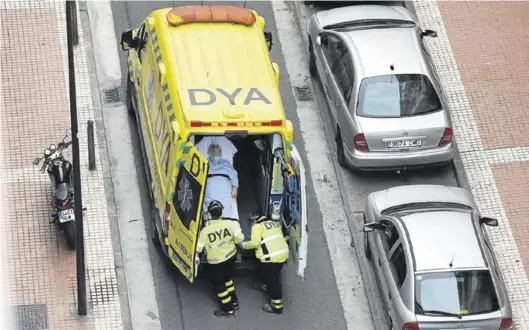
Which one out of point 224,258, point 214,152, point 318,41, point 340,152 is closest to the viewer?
point 224,258

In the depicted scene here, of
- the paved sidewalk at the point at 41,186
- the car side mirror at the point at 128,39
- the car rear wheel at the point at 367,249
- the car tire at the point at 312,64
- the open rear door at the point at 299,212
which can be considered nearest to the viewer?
the open rear door at the point at 299,212

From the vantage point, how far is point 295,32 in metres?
24.5

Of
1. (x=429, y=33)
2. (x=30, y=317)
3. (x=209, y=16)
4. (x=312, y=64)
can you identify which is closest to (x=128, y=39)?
(x=209, y=16)

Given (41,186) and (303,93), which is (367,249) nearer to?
(303,93)

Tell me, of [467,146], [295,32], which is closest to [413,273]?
[467,146]

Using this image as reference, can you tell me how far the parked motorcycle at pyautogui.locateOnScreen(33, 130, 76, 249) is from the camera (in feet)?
66.2

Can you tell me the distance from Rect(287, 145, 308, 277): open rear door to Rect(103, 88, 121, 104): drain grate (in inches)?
160

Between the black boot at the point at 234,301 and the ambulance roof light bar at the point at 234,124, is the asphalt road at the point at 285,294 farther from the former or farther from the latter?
the ambulance roof light bar at the point at 234,124

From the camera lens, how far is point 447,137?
21.9 m

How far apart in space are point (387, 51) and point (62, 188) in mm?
5321

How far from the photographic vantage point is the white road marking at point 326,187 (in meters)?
20.8

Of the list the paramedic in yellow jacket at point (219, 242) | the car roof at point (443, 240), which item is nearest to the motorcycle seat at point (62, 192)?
the paramedic in yellow jacket at point (219, 242)

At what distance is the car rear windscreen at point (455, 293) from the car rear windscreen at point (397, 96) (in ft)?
10.5

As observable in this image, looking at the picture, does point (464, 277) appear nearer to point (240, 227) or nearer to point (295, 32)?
point (240, 227)
